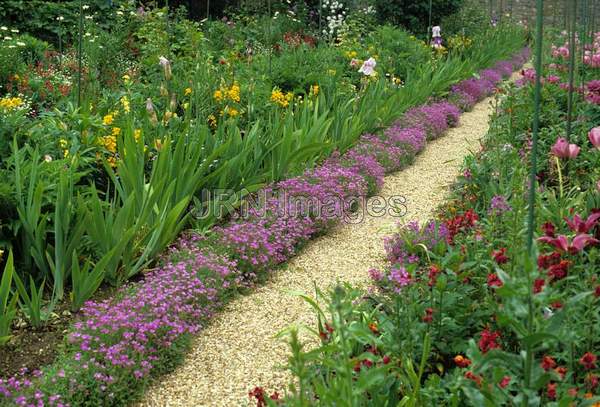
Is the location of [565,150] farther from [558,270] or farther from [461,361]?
[461,361]

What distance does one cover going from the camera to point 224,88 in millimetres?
5113

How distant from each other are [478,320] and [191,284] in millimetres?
1243

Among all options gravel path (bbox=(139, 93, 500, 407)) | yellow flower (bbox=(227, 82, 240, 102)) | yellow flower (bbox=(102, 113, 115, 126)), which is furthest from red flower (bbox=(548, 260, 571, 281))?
yellow flower (bbox=(227, 82, 240, 102))

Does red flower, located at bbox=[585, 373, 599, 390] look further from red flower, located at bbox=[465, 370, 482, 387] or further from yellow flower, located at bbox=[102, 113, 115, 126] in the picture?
yellow flower, located at bbox=[102, 113, 115, 126]

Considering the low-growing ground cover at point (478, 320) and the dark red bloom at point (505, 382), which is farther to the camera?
the dark red bloom at point (505, 382)

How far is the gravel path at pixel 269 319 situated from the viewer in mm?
2633

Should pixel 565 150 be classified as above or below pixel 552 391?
above

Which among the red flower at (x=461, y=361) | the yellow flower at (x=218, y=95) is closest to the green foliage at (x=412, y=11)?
the yellow flower at (x=218, y=95)

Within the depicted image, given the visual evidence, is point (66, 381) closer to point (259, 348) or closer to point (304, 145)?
point (259, 348)

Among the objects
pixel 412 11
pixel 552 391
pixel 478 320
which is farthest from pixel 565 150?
pixel 412 11

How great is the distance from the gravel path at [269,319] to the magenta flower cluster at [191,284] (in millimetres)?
75

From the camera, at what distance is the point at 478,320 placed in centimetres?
249

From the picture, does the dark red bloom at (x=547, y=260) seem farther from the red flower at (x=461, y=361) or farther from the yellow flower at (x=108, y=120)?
the yellow flower at (x=108, y=120)

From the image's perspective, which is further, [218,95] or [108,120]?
[218,95]
